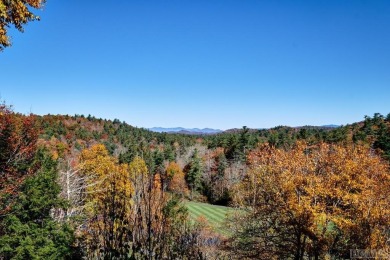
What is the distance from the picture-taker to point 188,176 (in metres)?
66.6

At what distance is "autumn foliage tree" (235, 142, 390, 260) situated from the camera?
14688 mm

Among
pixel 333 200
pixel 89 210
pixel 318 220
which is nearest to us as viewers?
pixel 318 220

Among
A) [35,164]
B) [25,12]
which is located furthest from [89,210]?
[25,12]

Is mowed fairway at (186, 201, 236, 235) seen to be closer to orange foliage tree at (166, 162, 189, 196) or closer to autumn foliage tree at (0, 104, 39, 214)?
orange foliage tree at (166, 162, 189, 196)

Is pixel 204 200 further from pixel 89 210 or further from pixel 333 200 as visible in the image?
pixel 333 200

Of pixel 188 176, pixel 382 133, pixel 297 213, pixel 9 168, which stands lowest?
pixel 188 176

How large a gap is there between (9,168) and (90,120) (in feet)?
338

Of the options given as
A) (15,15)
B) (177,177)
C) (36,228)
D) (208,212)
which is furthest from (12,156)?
(177,177)

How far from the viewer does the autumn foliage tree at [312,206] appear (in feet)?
48.2

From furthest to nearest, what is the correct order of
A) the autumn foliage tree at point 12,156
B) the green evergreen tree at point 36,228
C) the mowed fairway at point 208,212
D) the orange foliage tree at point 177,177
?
the orange foliage tree at point 177,177
the mowed fairway at point 208,212
the autumn foliage tree at point 12,156
the green evergreen tree at point 36,228

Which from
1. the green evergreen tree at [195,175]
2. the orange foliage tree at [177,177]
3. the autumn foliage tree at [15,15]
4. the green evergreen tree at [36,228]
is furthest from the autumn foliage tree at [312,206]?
the green evergreen tree at [195,175]

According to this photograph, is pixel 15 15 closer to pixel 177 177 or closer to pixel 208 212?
pixel 208 212

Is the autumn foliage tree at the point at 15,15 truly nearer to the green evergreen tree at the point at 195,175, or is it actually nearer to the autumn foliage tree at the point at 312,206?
the autumn foliage tree at the point at 312,206

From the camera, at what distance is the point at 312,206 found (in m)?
15.1
